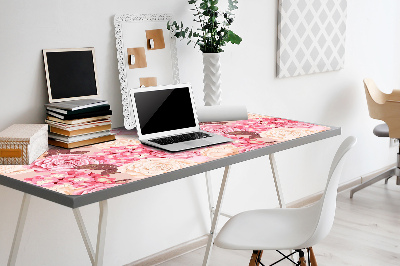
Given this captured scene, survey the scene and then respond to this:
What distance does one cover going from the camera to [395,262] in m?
3.03

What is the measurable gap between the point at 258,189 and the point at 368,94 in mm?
1051

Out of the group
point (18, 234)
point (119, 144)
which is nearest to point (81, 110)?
point (119, 144)

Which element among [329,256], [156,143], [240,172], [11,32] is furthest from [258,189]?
[11,32]

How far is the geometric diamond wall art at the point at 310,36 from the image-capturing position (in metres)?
3.48

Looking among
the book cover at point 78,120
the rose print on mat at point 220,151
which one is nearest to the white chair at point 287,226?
the rose print on mat at point 220,151

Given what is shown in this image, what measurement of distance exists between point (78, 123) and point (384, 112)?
2.32 m

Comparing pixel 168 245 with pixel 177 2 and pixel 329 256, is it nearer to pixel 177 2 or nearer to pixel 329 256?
pixel 329 256

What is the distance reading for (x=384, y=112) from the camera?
3.84 m

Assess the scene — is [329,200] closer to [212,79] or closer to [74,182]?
[74,182]

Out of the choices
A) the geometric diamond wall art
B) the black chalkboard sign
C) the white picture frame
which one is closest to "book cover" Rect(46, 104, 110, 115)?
the black chalkboard sign

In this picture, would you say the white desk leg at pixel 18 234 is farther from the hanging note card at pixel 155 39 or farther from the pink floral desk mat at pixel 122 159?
the hanging note card at pixel 155 39

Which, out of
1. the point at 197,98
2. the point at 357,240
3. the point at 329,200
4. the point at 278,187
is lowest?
the point at 357,240

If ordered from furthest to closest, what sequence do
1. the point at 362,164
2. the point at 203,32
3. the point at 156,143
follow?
1. the point at 362,164
2. the point at 203,32
3. the point at 156,143

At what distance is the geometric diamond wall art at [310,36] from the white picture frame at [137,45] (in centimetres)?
91
